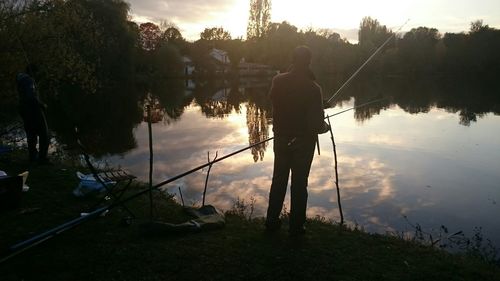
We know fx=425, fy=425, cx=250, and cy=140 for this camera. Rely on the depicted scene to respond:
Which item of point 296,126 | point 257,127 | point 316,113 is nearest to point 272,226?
point 296,126

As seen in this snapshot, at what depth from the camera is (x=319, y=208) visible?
9.77 meters

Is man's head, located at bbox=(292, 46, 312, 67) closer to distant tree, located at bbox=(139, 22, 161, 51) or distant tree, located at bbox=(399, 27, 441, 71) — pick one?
distant tree, located at bbox=(139, 22, 161, 51)

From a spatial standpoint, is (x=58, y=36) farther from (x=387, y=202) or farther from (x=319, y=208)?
(x=387, y=202)

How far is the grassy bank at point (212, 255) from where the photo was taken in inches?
182


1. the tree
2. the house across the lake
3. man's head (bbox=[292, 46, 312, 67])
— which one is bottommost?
man's head (bbox=[292, 46, 312, 67])

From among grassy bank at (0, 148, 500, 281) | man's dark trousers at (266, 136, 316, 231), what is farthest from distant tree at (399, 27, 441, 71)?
man's dark trousers at (266, 136, 316, 231)

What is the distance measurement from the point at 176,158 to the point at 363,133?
406 inches

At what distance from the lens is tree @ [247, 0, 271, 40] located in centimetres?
9612

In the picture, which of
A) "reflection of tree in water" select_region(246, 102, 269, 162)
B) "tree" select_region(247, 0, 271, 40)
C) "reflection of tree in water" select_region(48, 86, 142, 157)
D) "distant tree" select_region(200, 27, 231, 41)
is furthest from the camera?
"distant tree" select_region(200, 27, 231, 41)

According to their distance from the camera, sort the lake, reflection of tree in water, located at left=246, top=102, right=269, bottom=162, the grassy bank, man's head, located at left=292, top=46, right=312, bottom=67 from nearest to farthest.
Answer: the grassy bank
man's head, located at left=292, top=46, right=312, bottom=67
the lake
reflection of tree in water, located at left=246, top=102, right=269, bottom=162

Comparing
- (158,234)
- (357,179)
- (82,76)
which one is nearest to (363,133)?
(357,179)

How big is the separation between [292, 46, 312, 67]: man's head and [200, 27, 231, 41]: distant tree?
116010mm

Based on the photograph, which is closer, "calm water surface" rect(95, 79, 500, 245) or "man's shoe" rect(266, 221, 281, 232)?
"man's shoe" rect(266, 221, 281, 232)

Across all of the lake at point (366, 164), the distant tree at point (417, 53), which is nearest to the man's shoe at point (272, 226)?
the lake at point (366, 164)
